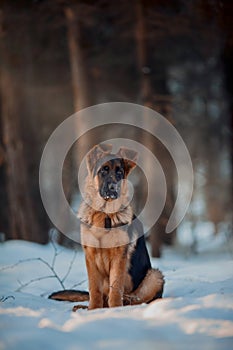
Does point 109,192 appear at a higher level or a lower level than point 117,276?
higher

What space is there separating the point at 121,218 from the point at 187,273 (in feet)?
7.66

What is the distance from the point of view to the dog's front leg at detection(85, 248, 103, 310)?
5.53m

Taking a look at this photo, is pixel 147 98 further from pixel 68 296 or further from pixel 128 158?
pixel 68 296

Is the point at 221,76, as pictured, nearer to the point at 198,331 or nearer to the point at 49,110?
the point at 49,110

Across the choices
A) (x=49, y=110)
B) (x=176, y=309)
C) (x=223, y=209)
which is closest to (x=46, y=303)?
(x=176, y=309)

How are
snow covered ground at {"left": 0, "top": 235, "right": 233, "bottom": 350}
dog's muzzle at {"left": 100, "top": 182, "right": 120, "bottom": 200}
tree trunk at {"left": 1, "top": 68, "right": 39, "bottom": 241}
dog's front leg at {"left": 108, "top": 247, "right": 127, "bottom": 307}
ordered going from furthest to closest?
tree trunk at {"left": 1, "top": 68, "right": 39, "bottom": 241}
dog's muzzle at {"left": 100, "top": 182, "right": 120, "bottom": 200}
dog's front leg at {"left": 108, "top": 247, "right": 127, "bottom": 307}
snow covered ground at {"left": 0, "top": 235, "right": 233, "bottom": 350}

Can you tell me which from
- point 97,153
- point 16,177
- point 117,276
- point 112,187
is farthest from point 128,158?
point 16,177

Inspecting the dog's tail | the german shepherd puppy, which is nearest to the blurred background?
the german shepherd puppy

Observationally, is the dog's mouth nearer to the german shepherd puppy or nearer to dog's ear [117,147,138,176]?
the german shepherd puppy

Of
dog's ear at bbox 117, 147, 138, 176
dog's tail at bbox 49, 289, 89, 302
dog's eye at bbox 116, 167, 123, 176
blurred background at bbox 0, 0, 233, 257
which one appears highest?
blurred background at bbox 0, 0, 233, 257

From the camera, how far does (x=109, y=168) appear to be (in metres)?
5.81

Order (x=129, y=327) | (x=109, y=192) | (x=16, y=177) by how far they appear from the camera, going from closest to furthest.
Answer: (x=129, y=327), (x=109, y=192), (x=16, y=177)

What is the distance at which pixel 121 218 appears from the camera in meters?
5.75

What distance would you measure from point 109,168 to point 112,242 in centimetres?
95
